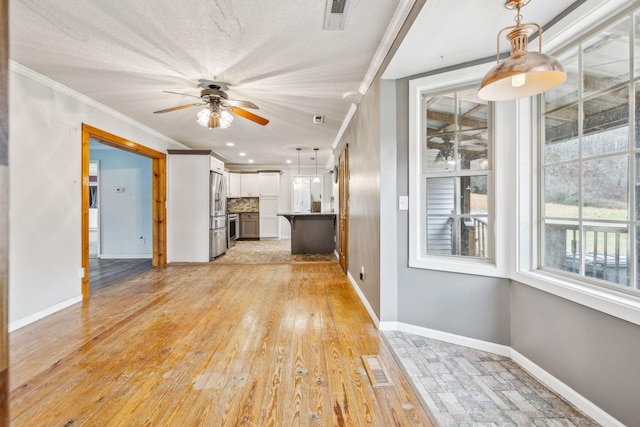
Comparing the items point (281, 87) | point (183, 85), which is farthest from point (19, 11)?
point (281, 87)

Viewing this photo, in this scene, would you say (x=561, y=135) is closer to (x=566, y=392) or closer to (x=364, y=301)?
(x=566, y=392)

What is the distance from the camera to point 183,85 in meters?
3.26

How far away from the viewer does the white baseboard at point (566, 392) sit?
4.99 feet

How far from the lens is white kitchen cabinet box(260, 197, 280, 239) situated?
939 cm

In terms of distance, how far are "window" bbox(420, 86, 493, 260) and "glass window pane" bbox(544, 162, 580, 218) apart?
391 mm

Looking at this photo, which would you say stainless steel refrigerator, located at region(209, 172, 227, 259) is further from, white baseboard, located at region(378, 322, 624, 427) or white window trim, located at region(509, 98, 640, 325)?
white window trim, located at region(509, 98, 640, 325)

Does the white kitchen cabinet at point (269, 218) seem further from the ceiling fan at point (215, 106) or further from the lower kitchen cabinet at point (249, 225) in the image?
the ceiling fan at point (215, 106)

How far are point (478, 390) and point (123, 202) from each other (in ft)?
22.3

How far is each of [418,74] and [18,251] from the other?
13.1ft

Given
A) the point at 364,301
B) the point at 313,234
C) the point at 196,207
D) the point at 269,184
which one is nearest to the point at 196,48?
the point at 364,301

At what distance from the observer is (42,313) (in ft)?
10.0

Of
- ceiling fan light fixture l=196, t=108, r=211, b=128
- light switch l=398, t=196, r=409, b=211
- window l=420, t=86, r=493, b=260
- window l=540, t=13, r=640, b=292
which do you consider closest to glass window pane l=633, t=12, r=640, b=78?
window l=540, t=13, r=640, b=292

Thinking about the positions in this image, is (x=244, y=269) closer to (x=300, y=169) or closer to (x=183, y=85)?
(x=183, y=85)

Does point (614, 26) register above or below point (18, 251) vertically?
above
